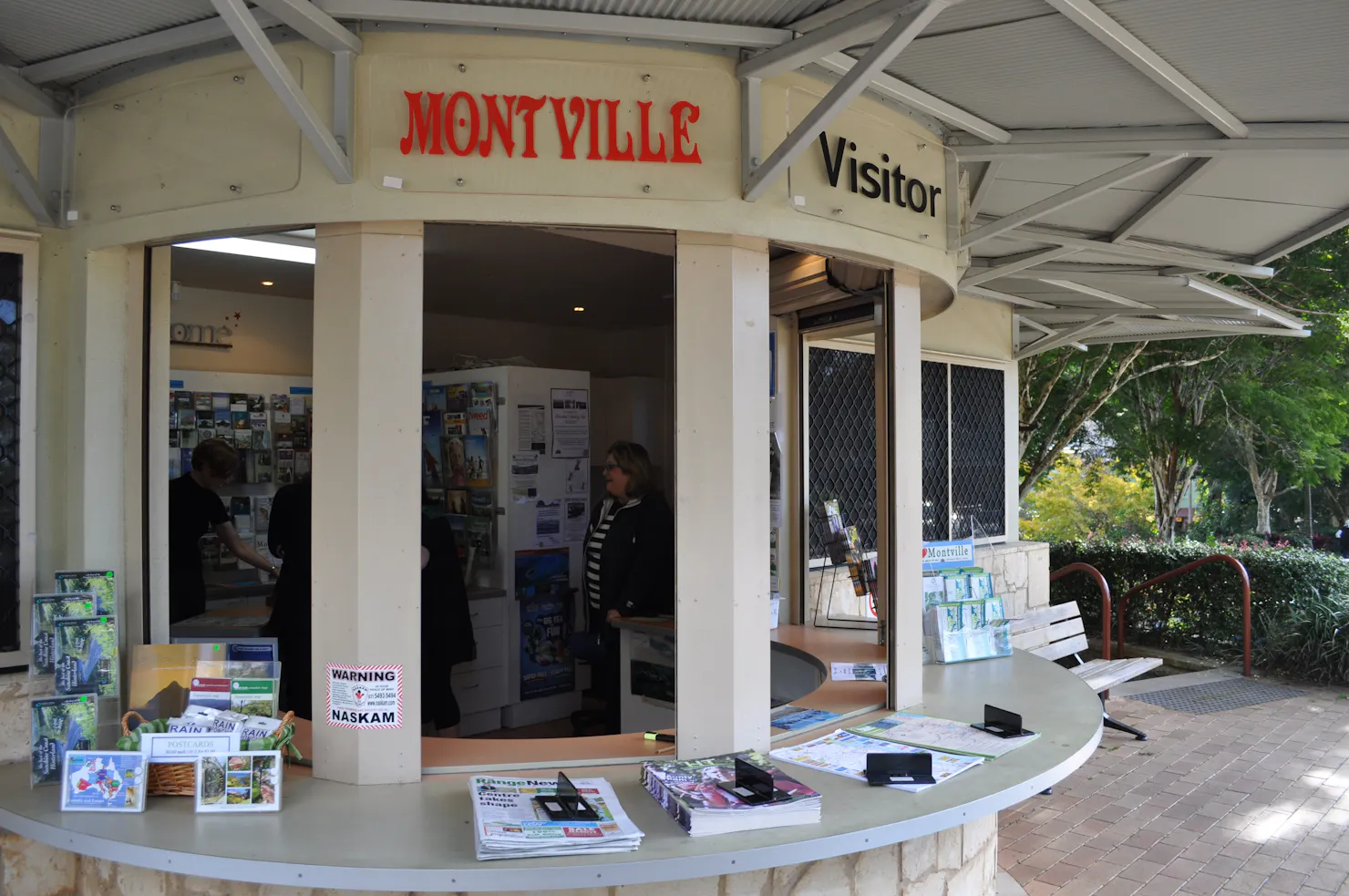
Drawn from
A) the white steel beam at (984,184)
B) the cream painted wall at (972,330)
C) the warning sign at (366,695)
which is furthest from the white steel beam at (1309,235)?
the warning sign at (366,695)

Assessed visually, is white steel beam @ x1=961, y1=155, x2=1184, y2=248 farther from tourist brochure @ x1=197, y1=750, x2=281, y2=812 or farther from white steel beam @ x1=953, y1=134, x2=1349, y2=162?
tourist brochure @ x1=197, y1=750, x2=281, y2=812

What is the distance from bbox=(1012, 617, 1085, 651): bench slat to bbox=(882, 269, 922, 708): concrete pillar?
9.09 ft

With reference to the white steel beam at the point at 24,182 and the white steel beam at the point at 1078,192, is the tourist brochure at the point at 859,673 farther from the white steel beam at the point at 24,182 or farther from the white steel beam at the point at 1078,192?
the white steel beam at the point at 24,182

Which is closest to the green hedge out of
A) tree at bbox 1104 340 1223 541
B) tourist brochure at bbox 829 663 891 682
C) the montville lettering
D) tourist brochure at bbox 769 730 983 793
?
tree at bbox 1104 340 1223 541

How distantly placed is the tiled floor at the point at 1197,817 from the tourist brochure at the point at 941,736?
138 centimetres

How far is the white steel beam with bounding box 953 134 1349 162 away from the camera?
3.69m

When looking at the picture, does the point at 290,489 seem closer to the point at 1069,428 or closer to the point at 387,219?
the point at 387,219

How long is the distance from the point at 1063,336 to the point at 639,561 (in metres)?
5.35

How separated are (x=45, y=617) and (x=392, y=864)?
1401 mm

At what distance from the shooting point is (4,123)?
3.11 meters

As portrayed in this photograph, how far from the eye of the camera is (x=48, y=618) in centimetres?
296

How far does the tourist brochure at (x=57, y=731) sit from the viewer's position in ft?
9.40

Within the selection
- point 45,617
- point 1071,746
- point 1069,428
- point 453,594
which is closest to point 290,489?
point 453,594

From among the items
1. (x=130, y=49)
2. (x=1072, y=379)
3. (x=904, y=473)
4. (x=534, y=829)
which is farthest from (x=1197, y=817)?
(x=1072, y=379)
